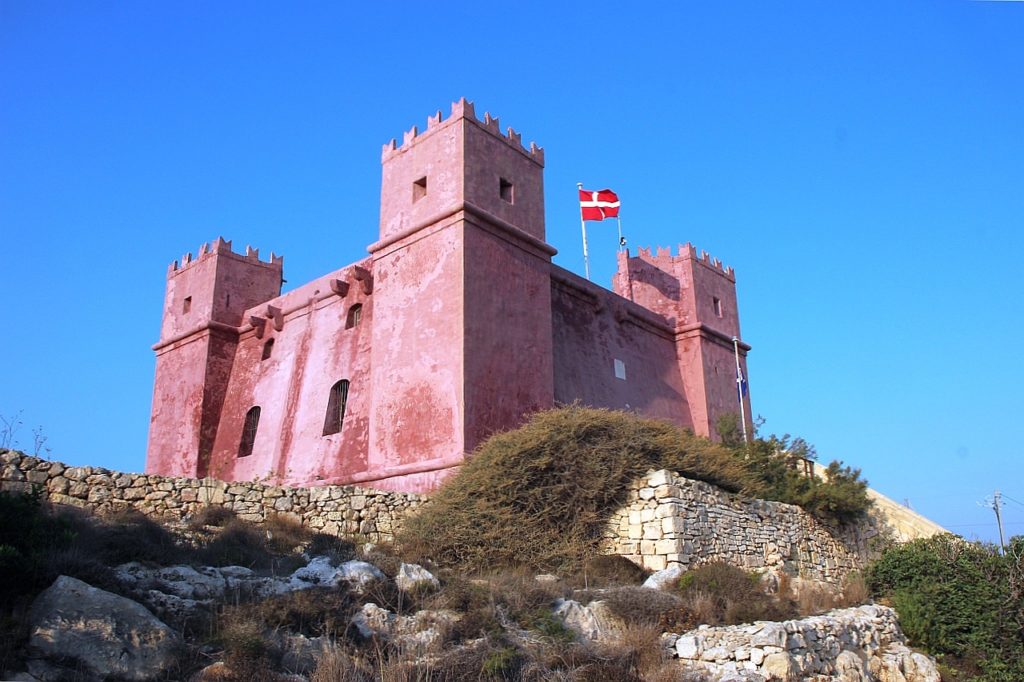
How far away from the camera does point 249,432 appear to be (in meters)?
24.9

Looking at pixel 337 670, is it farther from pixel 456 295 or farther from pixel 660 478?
pixel 456 295

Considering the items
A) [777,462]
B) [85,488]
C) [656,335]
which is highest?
[656,335]

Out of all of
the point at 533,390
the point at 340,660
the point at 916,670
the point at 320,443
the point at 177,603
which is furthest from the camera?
the point at 320,443

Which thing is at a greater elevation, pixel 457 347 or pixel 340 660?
pixel 457 347

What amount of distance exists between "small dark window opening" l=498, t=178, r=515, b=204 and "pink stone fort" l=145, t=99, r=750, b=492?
4.5 inches

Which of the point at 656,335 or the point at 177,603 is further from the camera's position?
the point at 656,335

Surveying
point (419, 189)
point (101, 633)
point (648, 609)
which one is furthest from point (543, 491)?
point (419, 189)

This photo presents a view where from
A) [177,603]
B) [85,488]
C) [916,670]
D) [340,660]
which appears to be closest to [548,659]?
[340,660]

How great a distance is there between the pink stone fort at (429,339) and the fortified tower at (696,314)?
6 centimetres

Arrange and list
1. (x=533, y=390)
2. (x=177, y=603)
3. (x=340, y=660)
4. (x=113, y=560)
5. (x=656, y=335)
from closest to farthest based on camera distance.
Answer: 1. (x=340, y=660)
2. (x=177, y=603)
3. (x=113, y=560)
4. (x=533, y=390)
5. (x=656, y=335)

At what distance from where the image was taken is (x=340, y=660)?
29.4 ft

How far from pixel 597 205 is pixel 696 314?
14.7 feet

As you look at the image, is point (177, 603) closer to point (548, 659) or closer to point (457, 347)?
point (548, 659)

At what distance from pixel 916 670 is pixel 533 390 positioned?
9.28m
